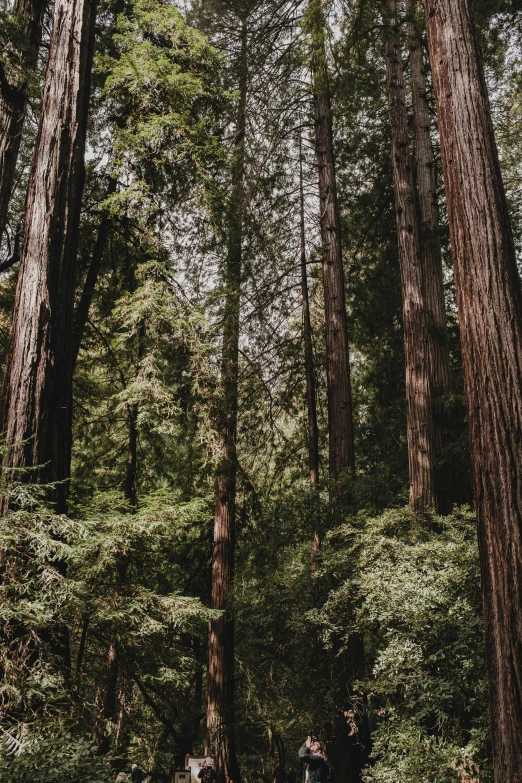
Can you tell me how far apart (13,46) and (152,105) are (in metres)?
2.22

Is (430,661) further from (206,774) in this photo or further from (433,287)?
(433,287)

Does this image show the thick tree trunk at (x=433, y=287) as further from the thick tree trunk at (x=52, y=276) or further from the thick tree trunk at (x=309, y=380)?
the thick tree trunk at (x=52, y=276)

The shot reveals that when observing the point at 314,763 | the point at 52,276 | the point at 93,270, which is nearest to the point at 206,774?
the point at 314,763

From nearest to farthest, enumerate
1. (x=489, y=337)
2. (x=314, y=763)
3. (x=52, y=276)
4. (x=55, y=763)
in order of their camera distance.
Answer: (x=55, y=763) → (x=489, y=337) → (x=52, y=276) → (x=314, y=763)

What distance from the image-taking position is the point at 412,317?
905 cm

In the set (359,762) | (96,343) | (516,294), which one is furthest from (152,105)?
(359,762)

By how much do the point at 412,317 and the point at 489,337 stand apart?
17.0 ft

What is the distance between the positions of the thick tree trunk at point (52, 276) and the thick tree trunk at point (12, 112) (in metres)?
0.63

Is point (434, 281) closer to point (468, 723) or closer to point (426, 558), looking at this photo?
point (426, 558)

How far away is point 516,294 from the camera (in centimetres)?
404

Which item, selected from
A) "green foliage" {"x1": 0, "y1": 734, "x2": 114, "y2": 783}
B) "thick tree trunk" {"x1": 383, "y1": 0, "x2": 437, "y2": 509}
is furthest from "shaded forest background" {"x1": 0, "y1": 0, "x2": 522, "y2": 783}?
"thick tree trunk" {"x1": 383, "y1": 0, "x2": 437, "y2": 509}

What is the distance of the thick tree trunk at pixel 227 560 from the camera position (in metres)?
9.93

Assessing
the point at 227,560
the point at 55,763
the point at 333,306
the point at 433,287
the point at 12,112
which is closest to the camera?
the point at 55,763

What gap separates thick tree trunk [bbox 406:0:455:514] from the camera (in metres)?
8.77
